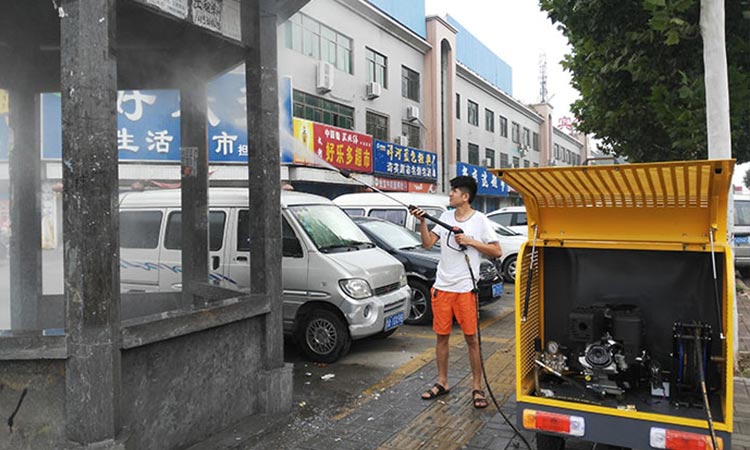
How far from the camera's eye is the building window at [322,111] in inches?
826

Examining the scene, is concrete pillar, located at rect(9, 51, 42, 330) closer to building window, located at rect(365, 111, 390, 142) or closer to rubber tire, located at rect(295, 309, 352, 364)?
rubber tire, located at rect(295, 309, 352, 364)

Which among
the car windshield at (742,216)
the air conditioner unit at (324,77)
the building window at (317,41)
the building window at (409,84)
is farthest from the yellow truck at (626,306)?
the building window at (409,84)

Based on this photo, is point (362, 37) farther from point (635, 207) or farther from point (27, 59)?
point (635, 207)

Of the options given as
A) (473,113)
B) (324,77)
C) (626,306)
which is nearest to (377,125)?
(324,77)

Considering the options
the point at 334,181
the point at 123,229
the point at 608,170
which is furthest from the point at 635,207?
the point at 334,181

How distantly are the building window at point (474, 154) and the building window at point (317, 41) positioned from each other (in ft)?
47.7

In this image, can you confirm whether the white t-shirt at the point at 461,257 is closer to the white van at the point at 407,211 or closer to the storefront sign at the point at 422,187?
the white van at the point at 407,211

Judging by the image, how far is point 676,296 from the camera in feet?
12.5

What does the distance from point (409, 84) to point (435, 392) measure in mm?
25891

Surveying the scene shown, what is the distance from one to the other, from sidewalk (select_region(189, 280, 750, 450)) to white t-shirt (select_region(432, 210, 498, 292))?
1066mm

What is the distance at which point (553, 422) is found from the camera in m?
3.42

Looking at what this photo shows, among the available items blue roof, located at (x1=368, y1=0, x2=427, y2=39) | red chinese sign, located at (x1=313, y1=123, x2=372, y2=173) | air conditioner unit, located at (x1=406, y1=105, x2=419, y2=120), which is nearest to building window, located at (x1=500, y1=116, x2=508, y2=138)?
blue roof, located at (x1=368, y1=0, x2=427, y2=39)

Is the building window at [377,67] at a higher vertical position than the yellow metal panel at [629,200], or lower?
higher

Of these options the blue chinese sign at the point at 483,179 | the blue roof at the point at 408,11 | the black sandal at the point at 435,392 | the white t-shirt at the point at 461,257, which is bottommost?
the black sandal at the point at 435,392
